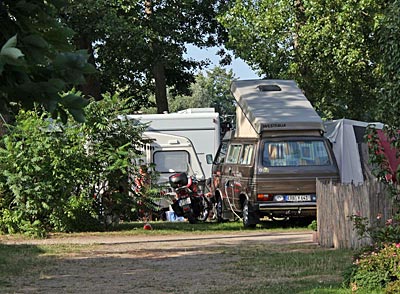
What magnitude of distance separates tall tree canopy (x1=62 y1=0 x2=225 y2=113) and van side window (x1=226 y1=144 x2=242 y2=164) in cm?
708

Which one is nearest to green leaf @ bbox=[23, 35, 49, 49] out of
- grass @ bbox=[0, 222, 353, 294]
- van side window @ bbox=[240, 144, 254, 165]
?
grass @ bbox=[0, 222, 353, 294]

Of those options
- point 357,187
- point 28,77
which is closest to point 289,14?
point 357,187

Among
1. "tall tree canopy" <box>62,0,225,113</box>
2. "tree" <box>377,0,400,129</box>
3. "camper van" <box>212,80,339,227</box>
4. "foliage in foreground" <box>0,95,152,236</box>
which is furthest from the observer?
"tall tree canopy" <box>62,0,225,113</box>

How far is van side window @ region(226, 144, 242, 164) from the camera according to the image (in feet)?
64.1

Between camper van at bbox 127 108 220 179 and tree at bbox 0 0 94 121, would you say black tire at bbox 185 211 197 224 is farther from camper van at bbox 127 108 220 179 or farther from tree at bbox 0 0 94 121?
tree at bbox 0 0 94 121

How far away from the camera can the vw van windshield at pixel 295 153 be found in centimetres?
1822

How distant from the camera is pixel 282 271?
11.2 meters

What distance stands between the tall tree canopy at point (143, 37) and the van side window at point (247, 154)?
801 cm

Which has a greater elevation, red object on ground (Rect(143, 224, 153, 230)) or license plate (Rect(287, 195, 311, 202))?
license plate (Rect(287, 195, 311, 202))

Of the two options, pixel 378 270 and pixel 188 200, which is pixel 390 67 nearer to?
pixel 378 270

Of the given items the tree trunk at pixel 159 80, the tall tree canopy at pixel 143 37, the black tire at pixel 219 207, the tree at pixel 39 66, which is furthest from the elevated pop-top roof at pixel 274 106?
the tree at pixel 39 66

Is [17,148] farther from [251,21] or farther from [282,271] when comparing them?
[251,21]

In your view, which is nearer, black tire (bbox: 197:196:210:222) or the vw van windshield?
the vw van windshield

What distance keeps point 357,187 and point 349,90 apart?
16.6 metres
